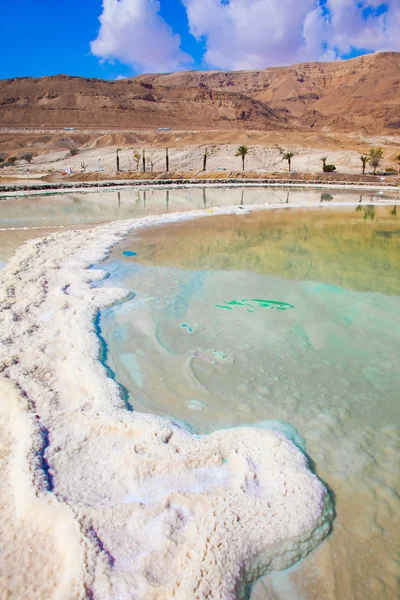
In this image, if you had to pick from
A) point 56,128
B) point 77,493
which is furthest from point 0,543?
point 56,128

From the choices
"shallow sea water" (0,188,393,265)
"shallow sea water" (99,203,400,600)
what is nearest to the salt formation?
"shallow sea water" (99,203,400,600)

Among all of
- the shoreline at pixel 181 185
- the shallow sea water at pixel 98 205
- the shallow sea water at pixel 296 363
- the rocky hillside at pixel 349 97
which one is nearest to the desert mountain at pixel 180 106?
the rocky hillside at pixel 349 97

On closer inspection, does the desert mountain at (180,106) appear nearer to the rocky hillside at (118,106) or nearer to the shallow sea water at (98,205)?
the rocky hillside at (118,106)

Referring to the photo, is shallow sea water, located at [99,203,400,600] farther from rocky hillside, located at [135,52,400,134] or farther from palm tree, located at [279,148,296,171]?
rocky hillside, located at [135,52,400,134]

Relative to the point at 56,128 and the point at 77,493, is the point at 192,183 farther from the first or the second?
the point at 56,128

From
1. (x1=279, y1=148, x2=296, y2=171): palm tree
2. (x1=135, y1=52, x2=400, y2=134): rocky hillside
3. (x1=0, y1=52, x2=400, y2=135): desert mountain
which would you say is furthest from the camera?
(x1=135, y1=52, x2=400, y2=134): rocky hillside

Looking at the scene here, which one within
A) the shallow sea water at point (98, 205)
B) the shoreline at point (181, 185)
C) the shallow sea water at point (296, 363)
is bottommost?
the shallow sea water at point (296, 363)
